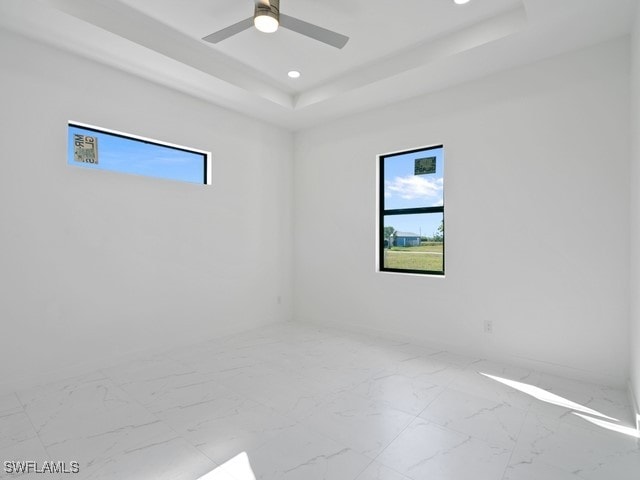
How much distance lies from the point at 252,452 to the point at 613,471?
6.33 feet

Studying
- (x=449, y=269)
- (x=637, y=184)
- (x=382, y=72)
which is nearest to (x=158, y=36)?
(x=382, y=72)

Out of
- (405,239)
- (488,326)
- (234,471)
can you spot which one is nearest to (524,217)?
(488,326)

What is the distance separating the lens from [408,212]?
4.16m

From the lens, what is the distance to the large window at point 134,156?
10.3 ft

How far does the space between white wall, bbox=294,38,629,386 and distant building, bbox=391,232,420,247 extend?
0.34m

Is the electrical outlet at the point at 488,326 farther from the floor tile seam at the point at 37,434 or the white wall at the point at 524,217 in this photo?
the floor tile seam at the point at 37,434

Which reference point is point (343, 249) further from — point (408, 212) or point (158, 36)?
point (158, 36)

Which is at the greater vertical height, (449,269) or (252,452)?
(449,269)

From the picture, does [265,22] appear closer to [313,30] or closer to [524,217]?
[313,30]

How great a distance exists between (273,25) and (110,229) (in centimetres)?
241

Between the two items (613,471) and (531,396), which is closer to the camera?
(613,471)

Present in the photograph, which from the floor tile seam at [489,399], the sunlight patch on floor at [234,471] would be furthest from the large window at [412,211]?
the sunlight patch on floor at [234,471]

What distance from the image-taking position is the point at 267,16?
215 cm

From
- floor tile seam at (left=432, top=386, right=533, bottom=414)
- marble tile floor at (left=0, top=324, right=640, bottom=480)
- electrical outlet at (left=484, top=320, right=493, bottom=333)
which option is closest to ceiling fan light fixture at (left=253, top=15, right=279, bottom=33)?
marble tile floor at (left=0, top=324, right=640, bottom=480)
